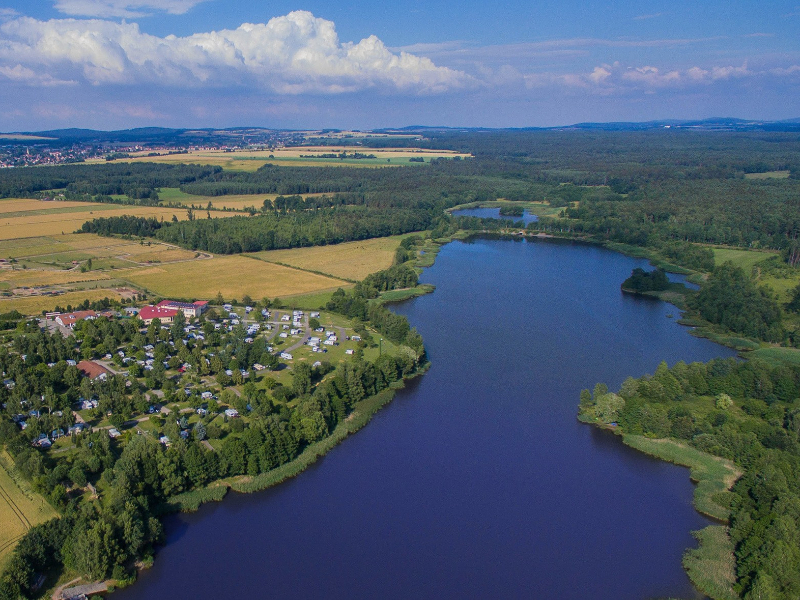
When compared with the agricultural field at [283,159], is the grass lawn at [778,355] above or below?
below

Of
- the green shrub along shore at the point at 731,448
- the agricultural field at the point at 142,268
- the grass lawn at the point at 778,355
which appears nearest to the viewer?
the green shrub along shore at the point at 731,448

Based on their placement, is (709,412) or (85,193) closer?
(709,412)

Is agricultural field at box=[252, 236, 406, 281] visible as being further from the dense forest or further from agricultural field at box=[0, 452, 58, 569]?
agricultural field at box=[0, 452, 58, 569]

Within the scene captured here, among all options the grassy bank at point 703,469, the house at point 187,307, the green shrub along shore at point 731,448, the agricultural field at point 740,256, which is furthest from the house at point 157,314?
the agricultural field at point 740,256

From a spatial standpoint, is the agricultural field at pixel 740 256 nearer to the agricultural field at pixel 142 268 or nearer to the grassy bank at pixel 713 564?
the agricultural field at pixel 142 268

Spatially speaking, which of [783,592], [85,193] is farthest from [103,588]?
[85,193]

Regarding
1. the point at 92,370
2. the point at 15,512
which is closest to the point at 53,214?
the point at 92,370

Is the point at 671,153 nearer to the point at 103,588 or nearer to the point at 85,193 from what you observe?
the point at 85,193
